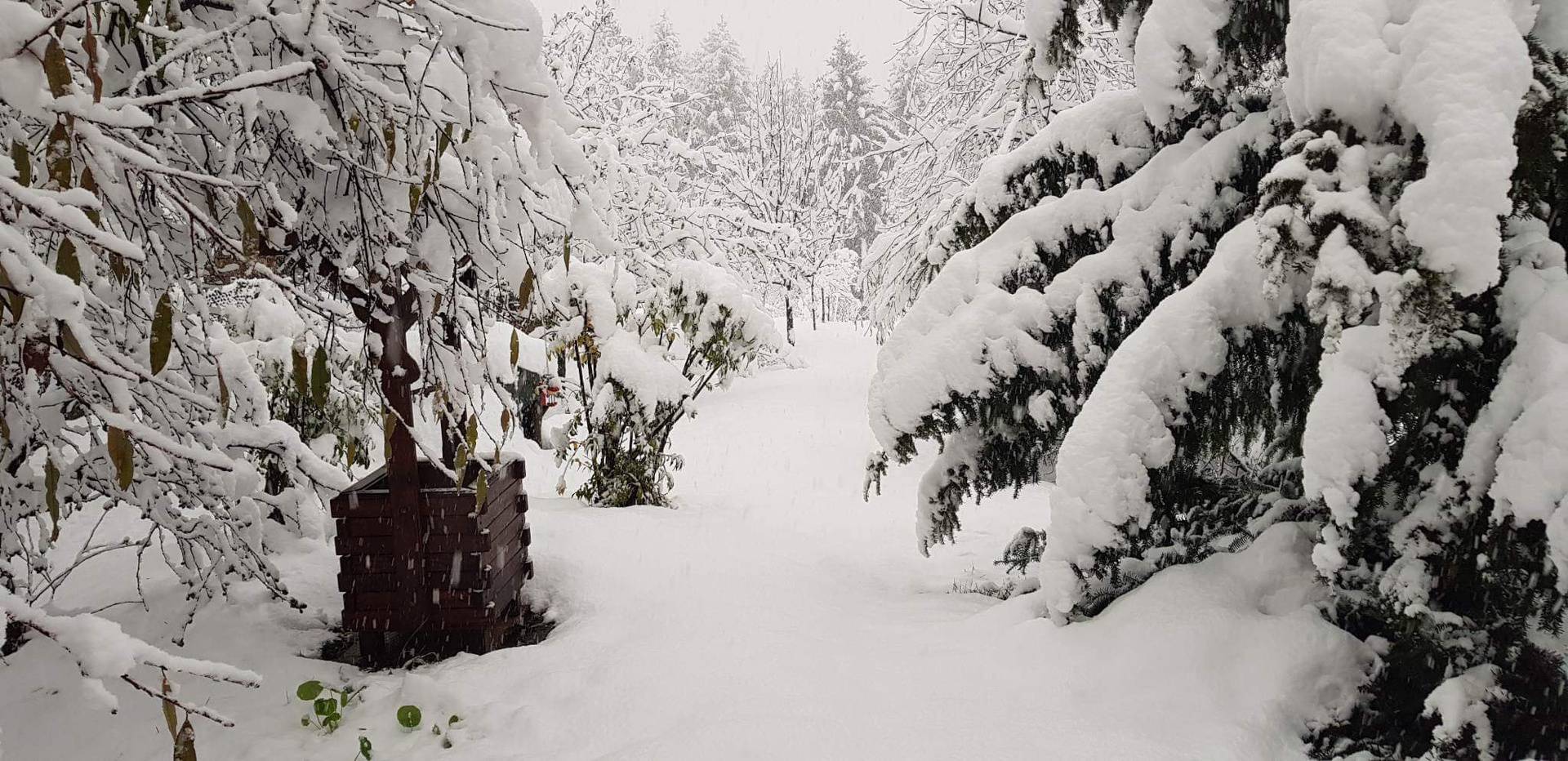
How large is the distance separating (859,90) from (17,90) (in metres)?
35.4

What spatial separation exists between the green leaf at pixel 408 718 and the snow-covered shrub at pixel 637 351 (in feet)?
13.1

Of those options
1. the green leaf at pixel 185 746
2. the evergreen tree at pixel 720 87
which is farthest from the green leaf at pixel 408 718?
the evergreen tree at pixel 720 87

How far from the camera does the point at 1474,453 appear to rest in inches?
85.6

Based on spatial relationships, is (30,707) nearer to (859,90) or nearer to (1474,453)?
(1474,453)

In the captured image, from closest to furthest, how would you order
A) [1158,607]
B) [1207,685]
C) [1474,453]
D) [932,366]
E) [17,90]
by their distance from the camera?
[17,90]
[1474,453]
[1207,685]
[1158,607]
[932,366]

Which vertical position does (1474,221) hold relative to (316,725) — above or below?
above

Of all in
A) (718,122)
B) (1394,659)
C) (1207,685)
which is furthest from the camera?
(718,122)

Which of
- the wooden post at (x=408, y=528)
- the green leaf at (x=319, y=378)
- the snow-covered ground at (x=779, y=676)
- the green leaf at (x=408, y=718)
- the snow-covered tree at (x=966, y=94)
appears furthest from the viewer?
the snow-covered tree at (x=966, y=94)

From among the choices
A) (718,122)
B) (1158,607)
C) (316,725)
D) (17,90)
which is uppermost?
(718,122)

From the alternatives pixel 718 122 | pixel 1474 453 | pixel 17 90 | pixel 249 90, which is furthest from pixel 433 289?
pixel 718 122

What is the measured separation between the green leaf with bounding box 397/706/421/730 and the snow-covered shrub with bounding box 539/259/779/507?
3985mm

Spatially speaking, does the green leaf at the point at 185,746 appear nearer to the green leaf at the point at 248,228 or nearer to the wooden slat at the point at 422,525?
the green leaf at the point at 248,228

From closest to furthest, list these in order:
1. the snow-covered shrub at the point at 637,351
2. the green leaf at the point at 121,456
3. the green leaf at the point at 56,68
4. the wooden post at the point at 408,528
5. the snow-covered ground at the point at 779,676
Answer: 1. the green leaf at the point at 56,68
2. the green leaf at the point at 121,456
3. the snow-covered ground at the point at 779,676
4. the wooden post at the point at 408,528
5. the snow-covered shrub at the point at 637,351

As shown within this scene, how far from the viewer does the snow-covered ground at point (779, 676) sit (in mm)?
2607
